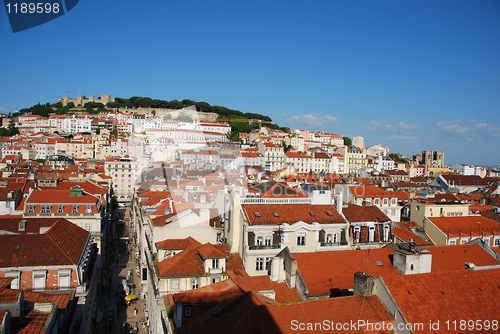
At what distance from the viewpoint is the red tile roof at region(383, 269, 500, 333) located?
15656mm

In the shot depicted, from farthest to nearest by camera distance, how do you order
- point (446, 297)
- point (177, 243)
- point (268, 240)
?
1. point (177, 243)
2. point (268, 240)
3. point (446, 297)

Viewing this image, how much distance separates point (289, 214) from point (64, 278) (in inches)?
568

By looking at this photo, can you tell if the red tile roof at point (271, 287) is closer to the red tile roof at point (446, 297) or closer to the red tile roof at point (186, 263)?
Result: the red tile roof at point (186, 263)

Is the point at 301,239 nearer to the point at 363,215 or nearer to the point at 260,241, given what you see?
the point at 260,241

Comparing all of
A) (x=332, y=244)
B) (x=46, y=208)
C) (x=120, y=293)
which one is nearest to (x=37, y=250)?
(x=120, y=293)

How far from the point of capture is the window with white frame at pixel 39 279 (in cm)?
2280

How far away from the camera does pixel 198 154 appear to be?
383 ft

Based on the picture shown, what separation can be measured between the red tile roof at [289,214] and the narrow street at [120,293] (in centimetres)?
1227

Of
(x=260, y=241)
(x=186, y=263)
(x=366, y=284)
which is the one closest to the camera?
(x=366, y=284)

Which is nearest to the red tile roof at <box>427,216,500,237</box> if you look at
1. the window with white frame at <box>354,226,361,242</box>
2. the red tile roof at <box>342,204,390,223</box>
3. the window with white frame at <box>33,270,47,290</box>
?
the red tile roof at <box>342,204,390,223</box>

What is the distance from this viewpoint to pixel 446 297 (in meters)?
16.6

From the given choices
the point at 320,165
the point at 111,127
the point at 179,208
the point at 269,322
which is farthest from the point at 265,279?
the point at 111,127

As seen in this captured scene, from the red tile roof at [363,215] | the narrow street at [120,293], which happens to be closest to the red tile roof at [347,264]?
the red tile roof at [363,215]

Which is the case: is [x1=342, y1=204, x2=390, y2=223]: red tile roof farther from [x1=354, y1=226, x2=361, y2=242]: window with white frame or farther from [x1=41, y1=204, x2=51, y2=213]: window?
[x1=41, y1=204, x2=51, y2=213]: window
